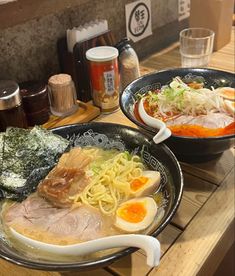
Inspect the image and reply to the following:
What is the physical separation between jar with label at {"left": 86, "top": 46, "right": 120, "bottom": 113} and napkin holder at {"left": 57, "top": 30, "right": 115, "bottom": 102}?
0.06 meters

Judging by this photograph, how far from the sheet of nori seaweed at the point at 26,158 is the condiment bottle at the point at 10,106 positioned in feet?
0.50

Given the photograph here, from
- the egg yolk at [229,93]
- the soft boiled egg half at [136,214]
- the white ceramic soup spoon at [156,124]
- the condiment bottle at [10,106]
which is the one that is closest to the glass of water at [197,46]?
the egg yolk at [229,93]

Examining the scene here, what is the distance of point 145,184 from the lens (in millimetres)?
816

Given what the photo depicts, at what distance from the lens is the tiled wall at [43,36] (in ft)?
3.93

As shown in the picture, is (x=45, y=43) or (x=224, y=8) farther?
(x=224, y=8)

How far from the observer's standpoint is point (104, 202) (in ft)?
2.66

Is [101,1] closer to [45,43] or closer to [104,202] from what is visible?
[45,43]

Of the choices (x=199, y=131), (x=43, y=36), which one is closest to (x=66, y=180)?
(x=199, y=131)

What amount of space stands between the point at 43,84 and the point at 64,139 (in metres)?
0.33

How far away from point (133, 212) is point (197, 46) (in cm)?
103

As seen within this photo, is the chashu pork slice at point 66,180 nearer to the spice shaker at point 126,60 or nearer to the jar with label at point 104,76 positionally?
the jar with label at point 104,76

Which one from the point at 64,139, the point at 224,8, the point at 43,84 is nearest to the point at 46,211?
the point at 64,139

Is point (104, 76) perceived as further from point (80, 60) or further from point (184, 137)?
point (184, 137)

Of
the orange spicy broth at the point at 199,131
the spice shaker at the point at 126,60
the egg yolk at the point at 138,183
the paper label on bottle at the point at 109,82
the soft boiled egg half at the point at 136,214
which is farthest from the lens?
the spice shaker at the point at 126,60
